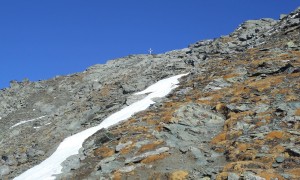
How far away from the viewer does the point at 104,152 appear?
1017 inches

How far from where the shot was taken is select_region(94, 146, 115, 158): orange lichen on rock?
2514 centimetres

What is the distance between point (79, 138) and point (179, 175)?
16355 millimetres

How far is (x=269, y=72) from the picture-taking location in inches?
1226

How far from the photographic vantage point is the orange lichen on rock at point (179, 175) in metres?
18.9

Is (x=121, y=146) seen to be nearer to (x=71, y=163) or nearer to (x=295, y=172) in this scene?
(x=71, y=163)

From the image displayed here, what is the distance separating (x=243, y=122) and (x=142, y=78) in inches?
1069

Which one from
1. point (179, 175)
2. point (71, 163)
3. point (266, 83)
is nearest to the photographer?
point (179, 175)

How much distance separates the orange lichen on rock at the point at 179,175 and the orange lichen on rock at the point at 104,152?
665 cm

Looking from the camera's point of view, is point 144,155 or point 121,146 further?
point 121,146

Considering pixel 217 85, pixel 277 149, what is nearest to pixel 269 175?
pixel 277 149

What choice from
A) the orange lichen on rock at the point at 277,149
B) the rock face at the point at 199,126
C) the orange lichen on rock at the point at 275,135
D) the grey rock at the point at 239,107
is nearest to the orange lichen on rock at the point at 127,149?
the rock face at the point at 199,126

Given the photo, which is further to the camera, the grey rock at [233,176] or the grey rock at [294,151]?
the grey rock at [294,151]

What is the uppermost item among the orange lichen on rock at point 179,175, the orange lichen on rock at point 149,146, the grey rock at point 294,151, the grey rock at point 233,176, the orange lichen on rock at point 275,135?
the orange lichen on rock at point 149,146

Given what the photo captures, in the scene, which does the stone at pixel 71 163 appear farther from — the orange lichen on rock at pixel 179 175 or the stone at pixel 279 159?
the stone at pixel 279 159
